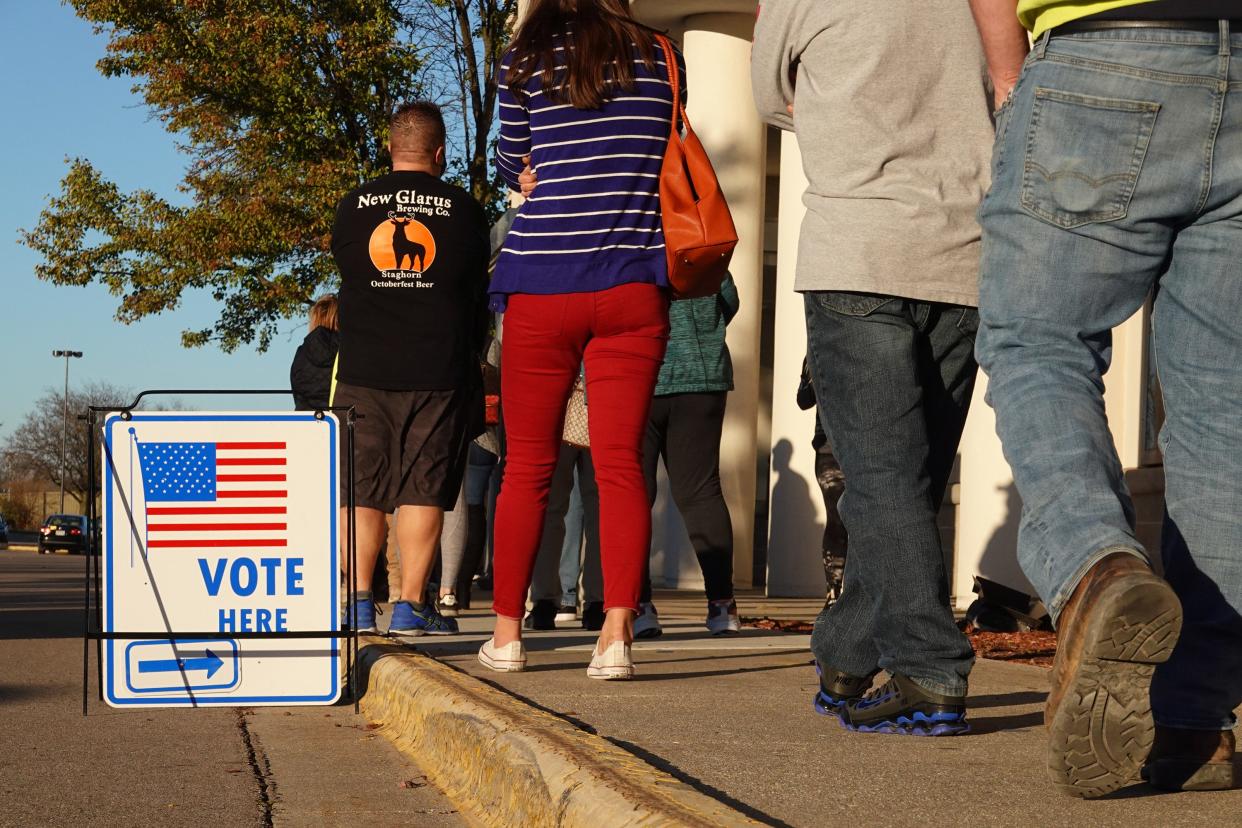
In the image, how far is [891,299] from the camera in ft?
12.7

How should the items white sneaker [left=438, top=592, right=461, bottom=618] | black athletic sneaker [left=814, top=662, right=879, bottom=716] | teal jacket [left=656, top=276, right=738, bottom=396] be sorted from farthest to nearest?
white sneaker [left=438, top=592, right=461, bottom=618] < teal jacket [left=656, top=276, right=738, bottom=396] < black athletic sneaker [left=814, top=662, right=879, bottom=716]

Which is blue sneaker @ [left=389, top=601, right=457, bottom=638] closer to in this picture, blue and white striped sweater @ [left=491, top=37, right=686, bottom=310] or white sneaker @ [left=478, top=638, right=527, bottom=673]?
white sneaker @ [left=478, top=638, right=527, bottom=673]

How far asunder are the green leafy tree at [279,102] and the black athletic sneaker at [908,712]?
62.1 feet

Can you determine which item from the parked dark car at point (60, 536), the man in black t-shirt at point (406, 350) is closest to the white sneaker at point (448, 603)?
the man in black t-shirt at point (406, 350)

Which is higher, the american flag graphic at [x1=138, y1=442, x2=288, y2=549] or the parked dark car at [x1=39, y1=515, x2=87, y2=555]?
the american flag graphic at [x1=138, y1=442, x2=288, y2=549]

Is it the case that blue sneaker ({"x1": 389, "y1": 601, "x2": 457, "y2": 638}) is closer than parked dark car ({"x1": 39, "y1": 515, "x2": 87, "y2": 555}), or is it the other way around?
blue sneaker ({"x1": 389, "y1": 601, "x2": 457, "y2": 638})

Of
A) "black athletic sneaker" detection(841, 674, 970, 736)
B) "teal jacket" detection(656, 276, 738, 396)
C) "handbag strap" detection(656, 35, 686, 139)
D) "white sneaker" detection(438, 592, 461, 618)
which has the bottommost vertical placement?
"white sneaker" detection(438, 592, 461, 618)

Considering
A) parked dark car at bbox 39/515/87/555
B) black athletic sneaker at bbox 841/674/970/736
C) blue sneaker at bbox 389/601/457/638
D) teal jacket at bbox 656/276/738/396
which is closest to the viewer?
black athletic sneaker at bbox 841/674/970/736

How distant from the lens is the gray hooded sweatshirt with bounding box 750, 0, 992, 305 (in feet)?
12.8

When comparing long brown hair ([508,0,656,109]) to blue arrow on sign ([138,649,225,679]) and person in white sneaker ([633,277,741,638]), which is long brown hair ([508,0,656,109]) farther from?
person in white sneaker ([633,277,741,638])

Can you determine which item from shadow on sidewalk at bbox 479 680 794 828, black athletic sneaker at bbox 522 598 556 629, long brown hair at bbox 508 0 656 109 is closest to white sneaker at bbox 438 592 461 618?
black athletic sneaker at bbox 522 598 556 629

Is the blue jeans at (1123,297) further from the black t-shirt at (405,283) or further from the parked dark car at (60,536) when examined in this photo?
the parked dark car at (60,536)

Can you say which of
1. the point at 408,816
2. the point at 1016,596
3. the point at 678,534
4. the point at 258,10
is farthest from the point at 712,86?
the point at 408,816

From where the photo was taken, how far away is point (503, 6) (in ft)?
76.4
